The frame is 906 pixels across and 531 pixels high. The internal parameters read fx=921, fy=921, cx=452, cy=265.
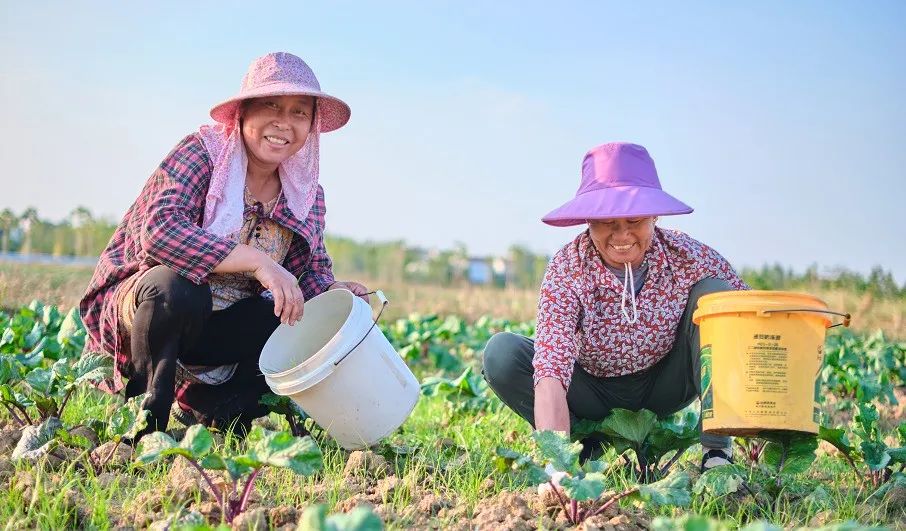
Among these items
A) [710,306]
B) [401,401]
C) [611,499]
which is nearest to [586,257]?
[710,306]

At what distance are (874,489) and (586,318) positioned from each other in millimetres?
938

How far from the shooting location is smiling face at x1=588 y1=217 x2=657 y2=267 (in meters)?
2.61

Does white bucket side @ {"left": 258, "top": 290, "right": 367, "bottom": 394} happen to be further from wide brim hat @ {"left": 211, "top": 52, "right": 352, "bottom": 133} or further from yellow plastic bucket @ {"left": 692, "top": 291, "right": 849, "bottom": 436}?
yellow plastic bucket @ {"left": 692, "top": 291, "right": 849, "bottom": 436}

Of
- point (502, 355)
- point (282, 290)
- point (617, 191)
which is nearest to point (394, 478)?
point (282, 290)

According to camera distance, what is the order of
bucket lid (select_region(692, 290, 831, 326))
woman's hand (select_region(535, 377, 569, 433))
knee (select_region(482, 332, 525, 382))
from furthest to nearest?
knee (select_region(482, 332, 525, 382)), woman's hand (select_region(535, 377, 569, 433)), bucket lid (select_region(692, 290, 831, 326))

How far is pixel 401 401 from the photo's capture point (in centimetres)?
268

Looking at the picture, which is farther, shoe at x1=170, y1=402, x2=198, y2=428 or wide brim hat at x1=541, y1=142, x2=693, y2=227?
shoe at x1=170, y1=402, x2=198, y2=428

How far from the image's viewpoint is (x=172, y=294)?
2.59 metres

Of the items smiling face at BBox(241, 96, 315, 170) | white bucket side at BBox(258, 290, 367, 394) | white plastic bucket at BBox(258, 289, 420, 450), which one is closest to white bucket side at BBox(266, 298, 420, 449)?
white plastic bucket at BBox(258, 289, 420, 450)

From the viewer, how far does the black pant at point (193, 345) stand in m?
2.60

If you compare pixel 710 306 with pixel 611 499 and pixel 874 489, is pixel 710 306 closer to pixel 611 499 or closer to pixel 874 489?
pixel 611 499

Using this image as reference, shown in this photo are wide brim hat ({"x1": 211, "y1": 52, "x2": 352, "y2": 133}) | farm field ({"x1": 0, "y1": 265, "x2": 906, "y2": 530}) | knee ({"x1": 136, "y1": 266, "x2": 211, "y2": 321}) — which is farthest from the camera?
wide brim hat ({"x1": 211, "y1": 52, "x2": 352, "y2": 133})

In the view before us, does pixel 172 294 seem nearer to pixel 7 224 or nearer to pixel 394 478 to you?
pixel 394 478

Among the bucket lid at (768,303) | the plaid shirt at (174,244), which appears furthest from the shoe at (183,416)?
the bucket lid at (768,303)
